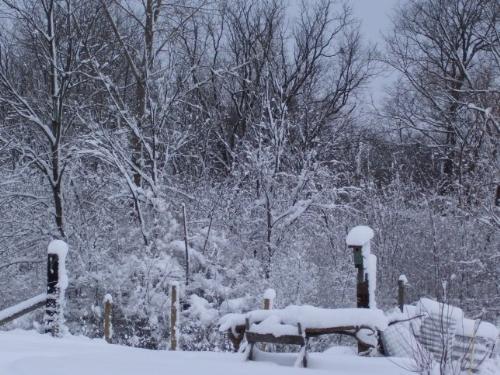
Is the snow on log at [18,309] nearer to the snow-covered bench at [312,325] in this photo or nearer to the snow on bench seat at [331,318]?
the snow-covered bench at [312,325]

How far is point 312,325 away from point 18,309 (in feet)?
14.4

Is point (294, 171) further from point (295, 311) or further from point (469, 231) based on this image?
point (295, 311)

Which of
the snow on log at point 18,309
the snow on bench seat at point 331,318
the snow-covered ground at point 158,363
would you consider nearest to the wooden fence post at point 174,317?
the snow on log at point 18,309

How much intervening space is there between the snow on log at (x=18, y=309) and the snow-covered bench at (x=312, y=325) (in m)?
3.61

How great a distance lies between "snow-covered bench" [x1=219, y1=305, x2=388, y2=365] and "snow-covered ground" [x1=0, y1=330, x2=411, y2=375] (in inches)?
9.6

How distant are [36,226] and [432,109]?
63.3 ft

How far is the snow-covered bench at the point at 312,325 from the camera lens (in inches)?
247

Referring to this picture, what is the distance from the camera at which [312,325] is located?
6398 millimetres

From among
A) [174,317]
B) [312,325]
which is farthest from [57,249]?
[312,325]

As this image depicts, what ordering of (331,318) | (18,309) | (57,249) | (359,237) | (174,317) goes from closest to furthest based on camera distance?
(331,318) → (359,237) → (18,309) → (57,249) → (174,317)

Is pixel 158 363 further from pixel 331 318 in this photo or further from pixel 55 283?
pixel 55 283

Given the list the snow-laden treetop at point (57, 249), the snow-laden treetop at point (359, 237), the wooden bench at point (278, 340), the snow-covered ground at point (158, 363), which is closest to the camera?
the snow-covered ground at point (158, 363)

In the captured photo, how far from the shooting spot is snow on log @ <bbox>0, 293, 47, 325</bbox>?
8.53m

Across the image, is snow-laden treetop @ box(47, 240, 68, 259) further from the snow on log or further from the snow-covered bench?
the snow-covered bench
